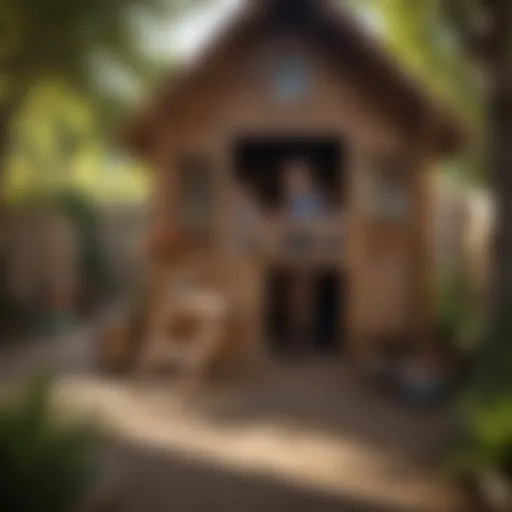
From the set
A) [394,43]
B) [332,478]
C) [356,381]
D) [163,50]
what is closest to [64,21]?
[163,50]

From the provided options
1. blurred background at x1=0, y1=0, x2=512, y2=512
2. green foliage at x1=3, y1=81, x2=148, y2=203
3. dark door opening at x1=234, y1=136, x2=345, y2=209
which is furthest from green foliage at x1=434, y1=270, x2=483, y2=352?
dark door opening at x1=234, y1=136, x2=345, y2=209

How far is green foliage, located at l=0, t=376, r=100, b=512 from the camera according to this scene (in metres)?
0.59

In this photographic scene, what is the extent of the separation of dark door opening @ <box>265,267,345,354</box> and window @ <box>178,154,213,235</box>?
125 mm

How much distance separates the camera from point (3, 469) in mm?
590

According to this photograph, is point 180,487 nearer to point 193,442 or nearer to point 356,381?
point 193,442

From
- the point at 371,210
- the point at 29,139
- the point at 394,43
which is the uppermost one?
the point at 371,210

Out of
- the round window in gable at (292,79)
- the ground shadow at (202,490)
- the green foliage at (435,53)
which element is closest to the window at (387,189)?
the round window in gable at (292,79)

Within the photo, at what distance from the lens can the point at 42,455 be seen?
0.63m

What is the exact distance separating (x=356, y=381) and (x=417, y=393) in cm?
11

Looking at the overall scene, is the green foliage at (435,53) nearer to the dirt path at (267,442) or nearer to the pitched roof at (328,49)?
the pitched roof at (328,49)

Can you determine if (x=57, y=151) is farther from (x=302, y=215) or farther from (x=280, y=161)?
(x=280, y=161)

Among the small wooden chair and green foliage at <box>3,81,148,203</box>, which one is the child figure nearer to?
the small wooden chair

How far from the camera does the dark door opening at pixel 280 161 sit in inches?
64.2

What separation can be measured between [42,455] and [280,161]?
1.22 m
